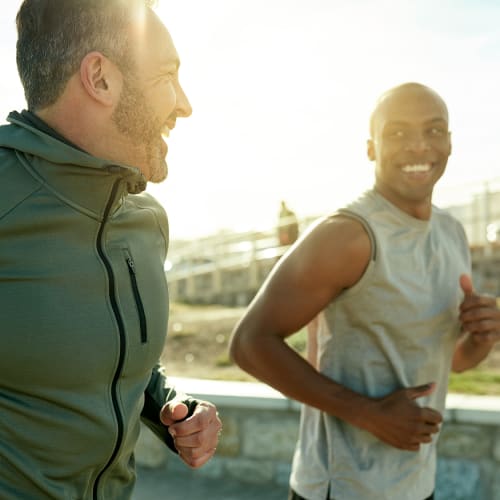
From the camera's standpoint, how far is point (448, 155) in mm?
3064

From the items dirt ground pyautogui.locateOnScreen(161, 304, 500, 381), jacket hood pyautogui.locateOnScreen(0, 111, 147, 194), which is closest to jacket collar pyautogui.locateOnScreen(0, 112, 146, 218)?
jacket hood pyautogui.locateOnScreen(0, 111, 147, 194)

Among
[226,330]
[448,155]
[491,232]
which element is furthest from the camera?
[491,232]


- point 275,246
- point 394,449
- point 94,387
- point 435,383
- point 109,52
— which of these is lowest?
point 275,246

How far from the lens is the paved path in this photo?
4973mm

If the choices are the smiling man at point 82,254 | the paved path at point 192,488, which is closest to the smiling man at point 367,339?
the smiling man at point 82,254

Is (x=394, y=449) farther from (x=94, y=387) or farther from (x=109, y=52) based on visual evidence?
(x=109, y=52)

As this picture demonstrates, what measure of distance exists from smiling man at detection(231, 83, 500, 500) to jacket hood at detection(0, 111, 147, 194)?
1074mm

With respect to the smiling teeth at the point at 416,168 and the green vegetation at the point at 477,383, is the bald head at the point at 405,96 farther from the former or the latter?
the green vegetation at the point at 477,383

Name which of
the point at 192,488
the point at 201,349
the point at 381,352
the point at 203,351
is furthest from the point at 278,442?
the point at 201,349

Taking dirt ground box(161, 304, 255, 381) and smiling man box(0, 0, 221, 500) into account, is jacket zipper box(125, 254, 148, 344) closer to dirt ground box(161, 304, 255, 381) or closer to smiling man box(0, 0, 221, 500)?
smiling man box(0, 0, 221, 500)

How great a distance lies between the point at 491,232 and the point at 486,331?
46.3 feet

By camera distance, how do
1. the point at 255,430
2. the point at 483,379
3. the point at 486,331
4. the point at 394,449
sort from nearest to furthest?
the point at 394,449 → the point at 486,331 → the point at 255,430 → the point at 483,379

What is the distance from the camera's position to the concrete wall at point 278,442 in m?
4.39

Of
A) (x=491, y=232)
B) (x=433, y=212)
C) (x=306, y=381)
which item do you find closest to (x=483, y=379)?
(x=433, y=212)
